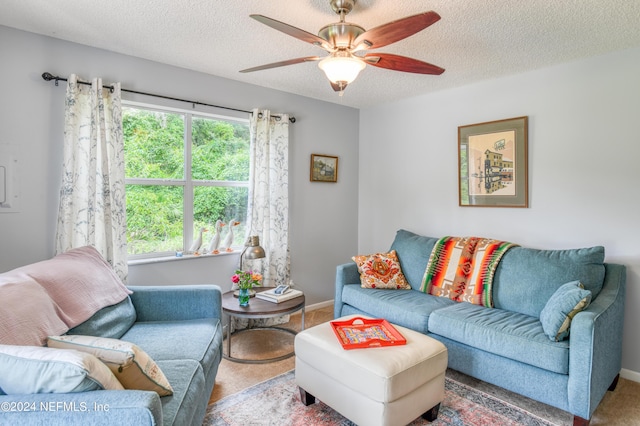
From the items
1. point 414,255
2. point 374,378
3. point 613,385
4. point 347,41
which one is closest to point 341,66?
point 347,41

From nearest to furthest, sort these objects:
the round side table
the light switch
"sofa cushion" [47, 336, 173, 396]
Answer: "sofa cushion" [47, 336, 173, 396], the light switch, the round side table

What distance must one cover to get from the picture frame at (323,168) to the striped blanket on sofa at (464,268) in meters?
1.46

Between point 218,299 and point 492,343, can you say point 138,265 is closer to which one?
point 218,299

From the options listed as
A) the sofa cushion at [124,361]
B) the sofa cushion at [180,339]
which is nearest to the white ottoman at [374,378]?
the sofa cushion at [180,339]

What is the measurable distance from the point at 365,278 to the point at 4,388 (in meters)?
2.55

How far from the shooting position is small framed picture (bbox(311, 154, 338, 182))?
403cm

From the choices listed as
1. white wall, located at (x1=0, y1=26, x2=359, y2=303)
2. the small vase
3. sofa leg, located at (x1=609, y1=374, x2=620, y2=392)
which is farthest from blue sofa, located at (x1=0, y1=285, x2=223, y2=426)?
sofa leg, located at (x1=609, y1=374, x2=620, y2=392)

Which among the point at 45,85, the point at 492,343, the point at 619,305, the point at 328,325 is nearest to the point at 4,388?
the point at 328,325

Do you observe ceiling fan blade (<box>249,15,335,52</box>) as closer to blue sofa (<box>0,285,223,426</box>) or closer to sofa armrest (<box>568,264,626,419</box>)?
blue sofa (<box>0,285,223,426</box>)

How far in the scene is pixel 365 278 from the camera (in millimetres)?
3281

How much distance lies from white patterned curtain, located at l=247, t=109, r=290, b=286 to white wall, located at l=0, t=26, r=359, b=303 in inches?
6.9

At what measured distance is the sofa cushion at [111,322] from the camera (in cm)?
192

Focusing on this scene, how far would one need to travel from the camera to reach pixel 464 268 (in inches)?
120

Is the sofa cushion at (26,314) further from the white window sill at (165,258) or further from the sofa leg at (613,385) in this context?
the sofa leg at (613,385)
